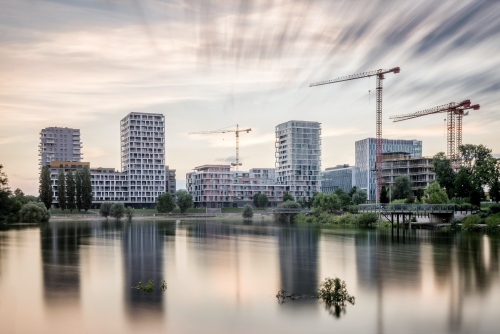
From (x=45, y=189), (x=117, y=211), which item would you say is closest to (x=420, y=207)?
(x=117, y=211)

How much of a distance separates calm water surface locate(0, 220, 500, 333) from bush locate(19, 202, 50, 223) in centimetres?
6328

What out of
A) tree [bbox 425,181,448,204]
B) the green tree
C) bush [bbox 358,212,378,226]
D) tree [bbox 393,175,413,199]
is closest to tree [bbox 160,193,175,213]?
the green tree

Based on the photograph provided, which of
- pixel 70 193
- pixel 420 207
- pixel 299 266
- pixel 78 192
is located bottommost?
pixel 299 266

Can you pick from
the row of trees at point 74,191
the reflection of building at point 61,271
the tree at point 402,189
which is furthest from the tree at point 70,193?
the tree at point 402,189

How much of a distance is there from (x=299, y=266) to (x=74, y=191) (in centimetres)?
12547

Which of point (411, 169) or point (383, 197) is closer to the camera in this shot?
point (383, 197)

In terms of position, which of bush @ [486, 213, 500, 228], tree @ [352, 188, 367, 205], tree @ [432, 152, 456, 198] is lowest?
bush @ [486, 213, 500, 228]

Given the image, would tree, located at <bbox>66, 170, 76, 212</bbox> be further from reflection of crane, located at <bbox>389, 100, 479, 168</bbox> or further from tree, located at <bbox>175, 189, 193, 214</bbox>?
reflection of crane, located at <bbox>389, 100, 479, 168</bbox>

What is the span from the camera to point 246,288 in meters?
34.4

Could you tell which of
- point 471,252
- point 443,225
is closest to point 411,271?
point 471,252

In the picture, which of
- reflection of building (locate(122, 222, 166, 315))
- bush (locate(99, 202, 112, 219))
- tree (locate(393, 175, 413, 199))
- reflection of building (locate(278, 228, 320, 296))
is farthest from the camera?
bush (locate(99, 202, 112, 219))

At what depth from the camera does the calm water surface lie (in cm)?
2534

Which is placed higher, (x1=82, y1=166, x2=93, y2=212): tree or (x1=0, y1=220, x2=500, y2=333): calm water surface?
(x1=82, y1=166, x2=93, y2=212): tree

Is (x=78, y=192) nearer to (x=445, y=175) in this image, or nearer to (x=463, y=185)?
(x=445, y=175)
